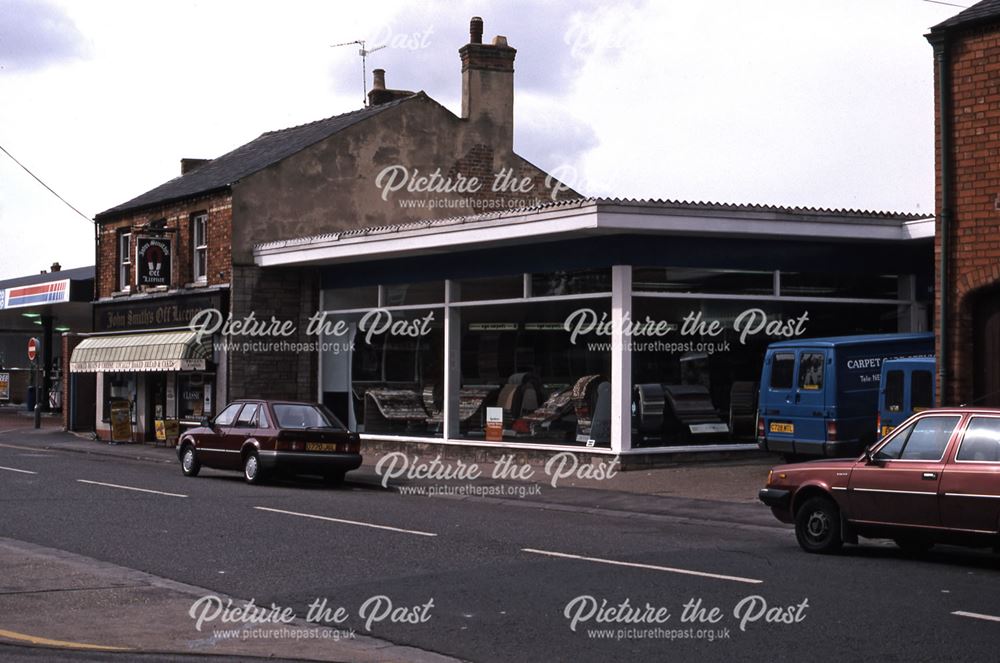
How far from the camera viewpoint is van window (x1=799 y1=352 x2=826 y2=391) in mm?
20922

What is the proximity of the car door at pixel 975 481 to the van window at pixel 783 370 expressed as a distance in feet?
30.7

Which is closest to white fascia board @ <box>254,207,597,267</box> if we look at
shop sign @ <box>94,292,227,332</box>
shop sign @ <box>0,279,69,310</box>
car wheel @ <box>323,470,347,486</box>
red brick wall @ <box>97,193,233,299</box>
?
red brick wall @ <box>97,193,233,299</box>

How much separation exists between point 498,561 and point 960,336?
889 centimetres

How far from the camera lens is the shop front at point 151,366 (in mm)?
31859

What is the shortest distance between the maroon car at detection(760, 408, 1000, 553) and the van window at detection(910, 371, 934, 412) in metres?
6.03

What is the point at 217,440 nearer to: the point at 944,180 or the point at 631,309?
the point at 631,309

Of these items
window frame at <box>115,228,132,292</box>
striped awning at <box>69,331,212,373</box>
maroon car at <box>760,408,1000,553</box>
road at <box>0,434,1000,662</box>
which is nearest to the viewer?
road at <box>0,434,1000,662</box>

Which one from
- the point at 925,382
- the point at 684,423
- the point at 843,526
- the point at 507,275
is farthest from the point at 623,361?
the point at 843,526

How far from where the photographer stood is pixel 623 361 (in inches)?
881

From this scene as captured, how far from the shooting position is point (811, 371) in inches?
829

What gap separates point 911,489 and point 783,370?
9.50 meters

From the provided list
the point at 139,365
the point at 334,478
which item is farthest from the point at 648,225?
the point at 139,365

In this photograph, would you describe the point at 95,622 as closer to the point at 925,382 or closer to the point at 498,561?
the point at 498,561

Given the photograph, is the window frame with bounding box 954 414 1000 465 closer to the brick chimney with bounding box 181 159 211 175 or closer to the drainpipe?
the drainpipe
